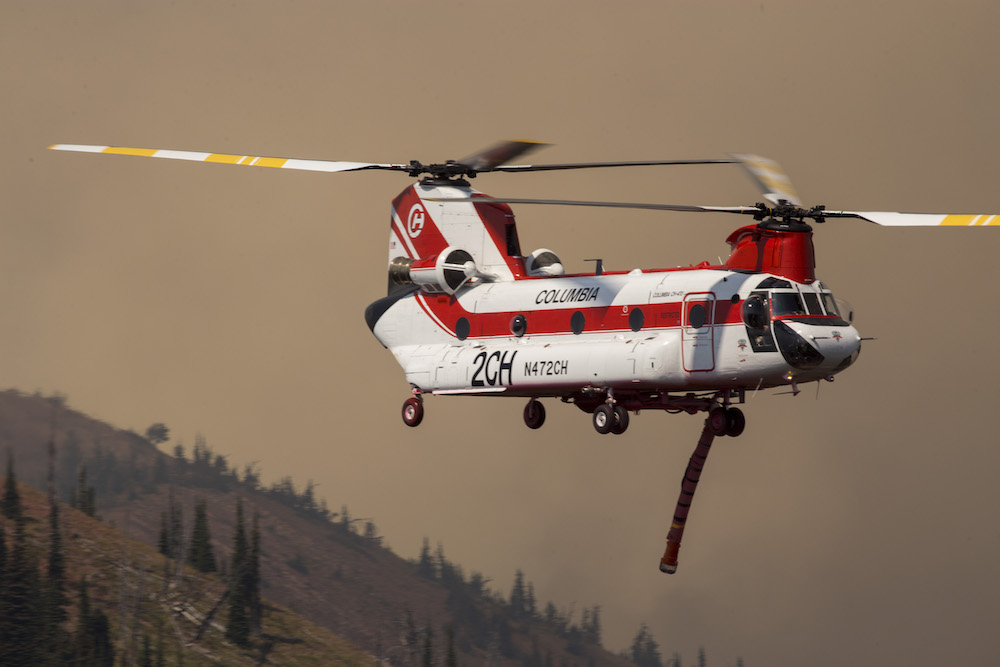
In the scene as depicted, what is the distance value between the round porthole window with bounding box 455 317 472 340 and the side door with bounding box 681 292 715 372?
26.2ft

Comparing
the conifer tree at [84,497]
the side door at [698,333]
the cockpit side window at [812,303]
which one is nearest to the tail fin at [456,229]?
the side door at [698,333]

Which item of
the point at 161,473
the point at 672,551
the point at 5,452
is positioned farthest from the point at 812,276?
the point at 161,473

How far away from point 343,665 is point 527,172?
465ft

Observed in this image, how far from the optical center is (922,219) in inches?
1558

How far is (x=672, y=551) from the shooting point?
45.6 meters

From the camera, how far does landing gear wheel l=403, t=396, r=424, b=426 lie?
153 feet

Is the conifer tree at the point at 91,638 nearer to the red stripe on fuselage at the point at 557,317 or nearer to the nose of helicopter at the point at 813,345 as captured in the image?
the red stripe on fuselage at the point at 557,317

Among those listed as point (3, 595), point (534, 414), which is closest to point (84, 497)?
point (3, 595)

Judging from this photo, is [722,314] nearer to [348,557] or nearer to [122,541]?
[122,541]

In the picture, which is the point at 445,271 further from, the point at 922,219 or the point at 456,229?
the point at 922,219

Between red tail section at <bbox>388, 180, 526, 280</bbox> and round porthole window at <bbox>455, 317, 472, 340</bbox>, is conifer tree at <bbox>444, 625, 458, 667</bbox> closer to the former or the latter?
red tail section at <bbox>388, 180, 526, 280</bbox>

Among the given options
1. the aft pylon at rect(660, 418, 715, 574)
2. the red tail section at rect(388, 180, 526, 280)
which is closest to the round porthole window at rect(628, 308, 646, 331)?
the aft pylon at rect(660, 418, 715, 574)

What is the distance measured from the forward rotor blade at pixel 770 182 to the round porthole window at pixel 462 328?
1012cm

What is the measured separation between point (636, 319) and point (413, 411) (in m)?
8.63
